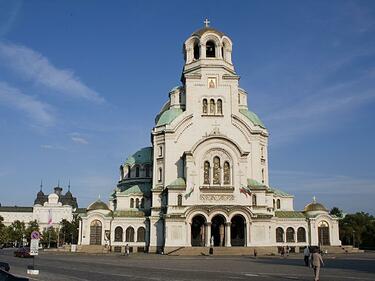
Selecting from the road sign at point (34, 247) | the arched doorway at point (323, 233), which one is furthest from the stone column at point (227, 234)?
the road sign at point (34, 247)

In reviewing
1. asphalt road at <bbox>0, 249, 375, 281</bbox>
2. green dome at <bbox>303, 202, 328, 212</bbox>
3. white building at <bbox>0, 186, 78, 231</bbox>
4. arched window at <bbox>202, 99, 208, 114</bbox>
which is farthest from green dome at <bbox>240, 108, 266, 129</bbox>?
white building at <bbox>0, 186, 78, 231</bbox>

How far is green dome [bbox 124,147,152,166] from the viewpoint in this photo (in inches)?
2781

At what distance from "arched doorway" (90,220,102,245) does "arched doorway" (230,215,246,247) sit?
1701 centimetres

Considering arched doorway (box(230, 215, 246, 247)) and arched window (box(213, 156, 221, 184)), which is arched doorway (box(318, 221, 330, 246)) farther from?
arched window (box(213, 156, 221, 184))

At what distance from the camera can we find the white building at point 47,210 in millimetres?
144375

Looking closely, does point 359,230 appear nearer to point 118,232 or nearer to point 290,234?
point 290,234

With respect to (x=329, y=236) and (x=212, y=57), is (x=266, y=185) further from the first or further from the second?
(x=212, y=57)

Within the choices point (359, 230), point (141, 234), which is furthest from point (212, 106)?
point (359, 230)

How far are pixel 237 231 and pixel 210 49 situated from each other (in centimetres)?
2560

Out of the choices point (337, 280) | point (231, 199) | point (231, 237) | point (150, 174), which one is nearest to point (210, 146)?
point (231, 199)

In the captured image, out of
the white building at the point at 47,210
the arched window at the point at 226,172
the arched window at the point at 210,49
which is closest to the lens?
the arched window at the point at 226,172

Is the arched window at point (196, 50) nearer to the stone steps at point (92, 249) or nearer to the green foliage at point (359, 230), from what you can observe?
the stone steps at point (92, 249)

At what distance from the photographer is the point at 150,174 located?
69625 millimetres

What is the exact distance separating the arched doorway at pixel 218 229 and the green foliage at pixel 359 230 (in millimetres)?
37440
